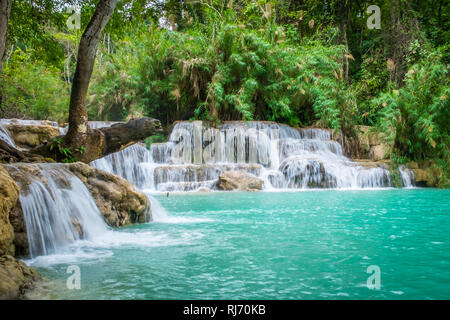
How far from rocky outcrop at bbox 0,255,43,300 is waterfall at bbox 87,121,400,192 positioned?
28.9 ft

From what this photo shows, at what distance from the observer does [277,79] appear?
16266 millimetres

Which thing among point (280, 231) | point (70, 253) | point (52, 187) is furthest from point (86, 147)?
point (280, 231)

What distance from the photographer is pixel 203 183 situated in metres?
11.6

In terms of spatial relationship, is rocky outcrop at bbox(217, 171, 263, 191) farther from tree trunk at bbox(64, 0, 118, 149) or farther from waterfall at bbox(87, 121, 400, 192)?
tree trunk at bbox(64, 0, 118, 149)

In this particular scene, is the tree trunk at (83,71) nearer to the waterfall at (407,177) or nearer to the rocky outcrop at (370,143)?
the waterfall at (407,177)

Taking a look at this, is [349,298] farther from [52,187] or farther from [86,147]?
[86,147]

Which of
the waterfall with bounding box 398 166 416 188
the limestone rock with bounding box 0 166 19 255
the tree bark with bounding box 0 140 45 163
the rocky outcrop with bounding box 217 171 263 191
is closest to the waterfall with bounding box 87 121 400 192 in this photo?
the rocky outcrop with bounding box 217 171 263 191

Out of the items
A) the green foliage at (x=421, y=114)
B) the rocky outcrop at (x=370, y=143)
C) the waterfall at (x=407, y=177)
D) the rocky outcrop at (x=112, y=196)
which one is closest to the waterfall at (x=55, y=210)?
the rocky outcrop at (x=112, y=196)

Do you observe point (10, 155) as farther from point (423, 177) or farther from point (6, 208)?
point (423, 177)

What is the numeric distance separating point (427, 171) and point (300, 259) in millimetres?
11753

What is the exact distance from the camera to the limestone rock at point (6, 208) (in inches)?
112

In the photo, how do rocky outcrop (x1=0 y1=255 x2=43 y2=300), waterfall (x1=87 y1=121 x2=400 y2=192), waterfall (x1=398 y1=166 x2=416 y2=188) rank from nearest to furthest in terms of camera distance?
rocky outcrop (x1=0 y1=255 x2=43 y2=300) → waterfall (x1=87 y1=121 x2=400 y2=192) → waterfall (x1=398 y1=166 x2=416 y2=188)

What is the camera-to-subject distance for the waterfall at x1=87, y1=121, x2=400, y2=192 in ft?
39.7

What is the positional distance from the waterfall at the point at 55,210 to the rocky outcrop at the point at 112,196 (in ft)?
0.62
